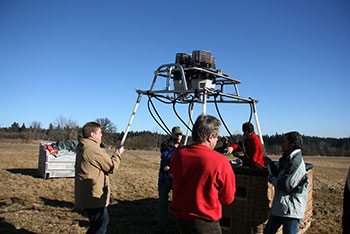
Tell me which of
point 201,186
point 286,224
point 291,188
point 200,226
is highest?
point 201,186

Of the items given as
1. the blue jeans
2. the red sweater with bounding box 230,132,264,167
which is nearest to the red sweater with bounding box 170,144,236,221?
the blue jeans

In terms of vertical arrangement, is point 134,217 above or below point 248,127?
below

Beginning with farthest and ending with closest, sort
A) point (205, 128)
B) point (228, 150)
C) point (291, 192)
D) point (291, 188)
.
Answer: point (228, 150), point (291, 192), point (291, 188), point (205, 128)

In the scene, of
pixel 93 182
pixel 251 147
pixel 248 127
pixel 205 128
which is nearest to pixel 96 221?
pixel 93 182

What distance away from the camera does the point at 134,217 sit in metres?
5.23

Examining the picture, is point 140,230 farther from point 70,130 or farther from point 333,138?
point 333,138

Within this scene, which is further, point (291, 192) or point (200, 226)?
point (291, 192)

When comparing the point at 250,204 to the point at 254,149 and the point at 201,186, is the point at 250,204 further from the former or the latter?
the point at 201,186

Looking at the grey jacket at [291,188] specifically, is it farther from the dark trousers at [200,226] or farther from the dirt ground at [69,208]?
the dirt ground at [69,208]

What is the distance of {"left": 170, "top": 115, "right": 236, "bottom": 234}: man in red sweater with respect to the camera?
74.4 inches

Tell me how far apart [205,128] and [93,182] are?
159 centimetres

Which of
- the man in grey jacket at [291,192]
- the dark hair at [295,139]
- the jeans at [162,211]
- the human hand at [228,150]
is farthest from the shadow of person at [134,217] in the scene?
the dark hair at [295,139]

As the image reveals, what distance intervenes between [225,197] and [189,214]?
283mm

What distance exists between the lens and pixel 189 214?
1.91m
